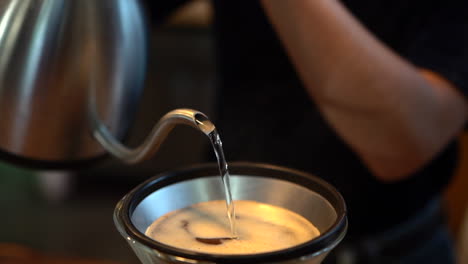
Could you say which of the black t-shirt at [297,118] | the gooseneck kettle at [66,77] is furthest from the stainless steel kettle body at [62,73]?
the black t-shirt at [297,118]

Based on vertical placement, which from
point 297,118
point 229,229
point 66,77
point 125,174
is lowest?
point 125,174

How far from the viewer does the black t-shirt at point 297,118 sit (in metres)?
0.89

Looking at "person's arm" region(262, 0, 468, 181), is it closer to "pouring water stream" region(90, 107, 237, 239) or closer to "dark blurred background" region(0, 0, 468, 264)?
"pouring water stream" region(90, 107, 237, 239)

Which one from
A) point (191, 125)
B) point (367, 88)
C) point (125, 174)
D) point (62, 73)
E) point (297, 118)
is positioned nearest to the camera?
point (191, 125)

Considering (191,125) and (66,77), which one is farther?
(66,77)

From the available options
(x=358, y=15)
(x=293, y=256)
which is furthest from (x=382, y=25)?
(x=293, y=256)

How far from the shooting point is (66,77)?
1.96ft

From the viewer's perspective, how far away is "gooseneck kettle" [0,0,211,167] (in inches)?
23.0

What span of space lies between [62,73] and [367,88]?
41 cm

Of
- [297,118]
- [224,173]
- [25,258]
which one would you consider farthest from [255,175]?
[25,258]

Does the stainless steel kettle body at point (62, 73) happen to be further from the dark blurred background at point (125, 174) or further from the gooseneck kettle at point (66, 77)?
the dark blurred background at point (125, 174)

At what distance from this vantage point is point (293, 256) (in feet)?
1.22

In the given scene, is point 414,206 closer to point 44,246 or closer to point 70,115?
point 70,115

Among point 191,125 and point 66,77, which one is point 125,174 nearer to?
point 66,77
